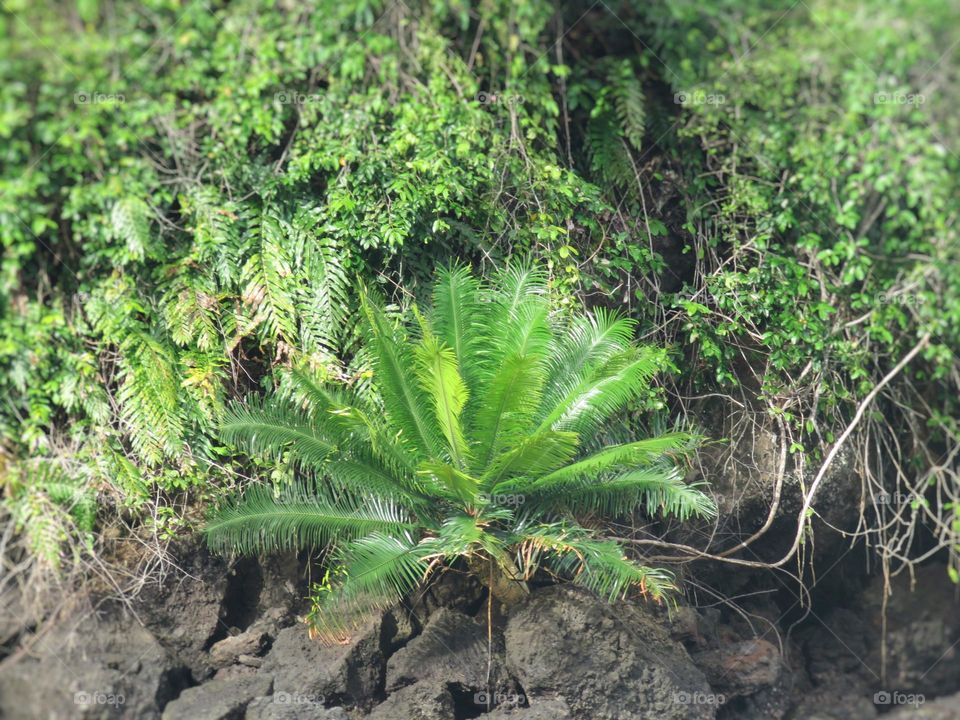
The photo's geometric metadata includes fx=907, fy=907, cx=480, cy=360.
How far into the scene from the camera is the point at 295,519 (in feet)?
18.3

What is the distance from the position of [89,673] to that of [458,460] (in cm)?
260

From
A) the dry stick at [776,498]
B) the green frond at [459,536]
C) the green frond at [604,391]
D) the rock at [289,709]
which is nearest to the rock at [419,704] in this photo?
the rock at [289,709]

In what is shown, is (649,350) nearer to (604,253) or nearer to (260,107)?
(604,253)

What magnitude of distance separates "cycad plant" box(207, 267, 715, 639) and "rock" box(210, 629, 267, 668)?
0.65 m

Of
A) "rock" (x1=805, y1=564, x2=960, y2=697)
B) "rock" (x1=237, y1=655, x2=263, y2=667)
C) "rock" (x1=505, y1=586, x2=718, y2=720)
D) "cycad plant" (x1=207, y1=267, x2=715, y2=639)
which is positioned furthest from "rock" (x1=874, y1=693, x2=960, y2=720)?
"rock" (x1=237, y1=655, x2=263, y2=667)

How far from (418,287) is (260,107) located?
168 centimetres

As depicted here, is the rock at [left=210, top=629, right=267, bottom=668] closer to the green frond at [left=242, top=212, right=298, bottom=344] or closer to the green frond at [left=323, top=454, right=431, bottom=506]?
the green frond at [left=323, top=454, right=431, bottom=506]

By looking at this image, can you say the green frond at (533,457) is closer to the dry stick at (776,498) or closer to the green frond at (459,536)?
the green frond at (459,536)

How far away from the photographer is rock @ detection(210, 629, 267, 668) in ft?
19.6

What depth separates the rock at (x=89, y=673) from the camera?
5.46m

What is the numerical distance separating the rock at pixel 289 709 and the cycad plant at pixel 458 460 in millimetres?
446

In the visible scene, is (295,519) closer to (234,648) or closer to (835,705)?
(234,648)

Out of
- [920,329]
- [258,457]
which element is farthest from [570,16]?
Answer: [258,457]

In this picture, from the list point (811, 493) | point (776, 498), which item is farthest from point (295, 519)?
point (811, 493)
